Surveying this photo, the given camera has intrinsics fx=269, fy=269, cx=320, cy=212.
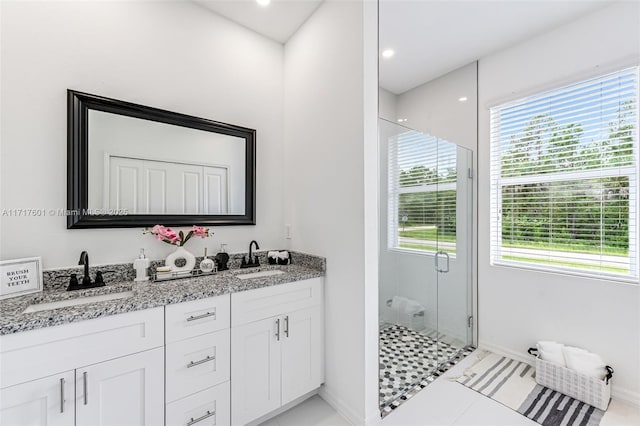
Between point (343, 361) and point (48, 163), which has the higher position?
point (48, 163)

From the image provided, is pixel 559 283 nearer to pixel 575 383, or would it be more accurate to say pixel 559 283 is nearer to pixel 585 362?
pixel 585 362

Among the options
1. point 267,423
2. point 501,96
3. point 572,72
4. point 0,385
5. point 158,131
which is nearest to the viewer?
point 0,385

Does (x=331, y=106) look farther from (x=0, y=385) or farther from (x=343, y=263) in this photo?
(x=0, y=385)

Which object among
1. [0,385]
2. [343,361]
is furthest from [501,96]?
[0,385]

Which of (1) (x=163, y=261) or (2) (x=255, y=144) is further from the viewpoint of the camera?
(2) (x=255, y=144)

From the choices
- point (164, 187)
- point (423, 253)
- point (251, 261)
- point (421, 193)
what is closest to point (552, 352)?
point (423, 253)

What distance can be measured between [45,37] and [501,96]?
3.30 m

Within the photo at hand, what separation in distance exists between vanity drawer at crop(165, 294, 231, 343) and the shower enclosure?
1184 millimetres

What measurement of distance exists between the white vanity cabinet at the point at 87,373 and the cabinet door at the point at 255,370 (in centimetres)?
37

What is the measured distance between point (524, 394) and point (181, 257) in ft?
8.46

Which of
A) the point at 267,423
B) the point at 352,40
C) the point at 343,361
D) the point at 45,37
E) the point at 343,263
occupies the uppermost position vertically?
the point at 352,40

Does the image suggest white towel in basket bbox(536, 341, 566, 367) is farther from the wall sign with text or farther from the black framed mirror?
the wall sign with text

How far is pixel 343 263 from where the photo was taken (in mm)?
1800

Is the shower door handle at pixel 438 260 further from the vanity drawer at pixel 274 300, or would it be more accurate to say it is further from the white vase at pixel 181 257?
the white vase at pixel 181 257
